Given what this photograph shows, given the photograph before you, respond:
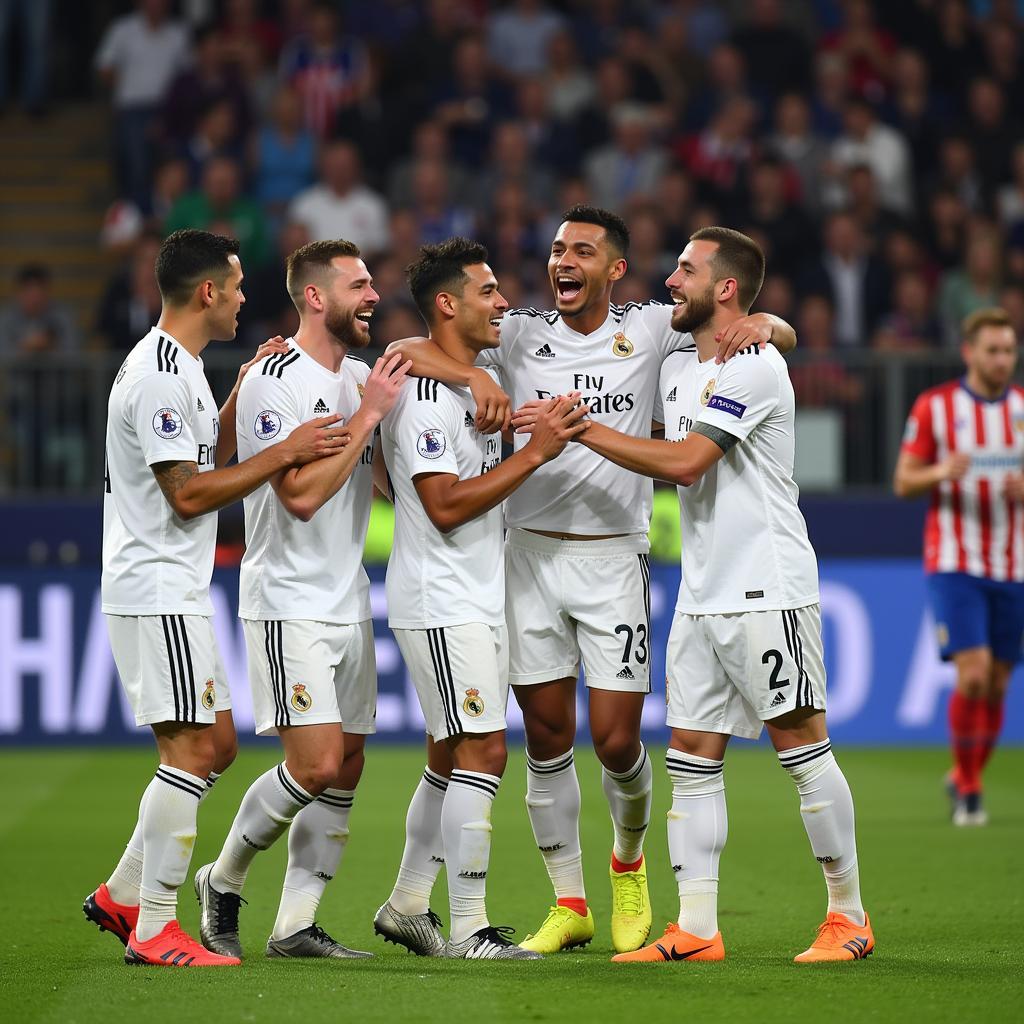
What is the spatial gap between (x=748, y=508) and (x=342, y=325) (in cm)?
156

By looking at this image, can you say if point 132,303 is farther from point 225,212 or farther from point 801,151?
point 801,151

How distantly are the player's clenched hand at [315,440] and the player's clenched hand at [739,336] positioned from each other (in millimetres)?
1321

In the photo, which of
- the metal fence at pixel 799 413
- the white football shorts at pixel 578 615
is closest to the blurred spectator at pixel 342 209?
the metal fence at pixel 799 413

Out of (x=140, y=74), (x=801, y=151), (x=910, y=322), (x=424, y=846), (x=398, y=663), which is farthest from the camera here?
(x=140, y=74)

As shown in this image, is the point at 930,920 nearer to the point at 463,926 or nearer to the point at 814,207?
the point at 463,926

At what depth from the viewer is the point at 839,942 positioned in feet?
19.5

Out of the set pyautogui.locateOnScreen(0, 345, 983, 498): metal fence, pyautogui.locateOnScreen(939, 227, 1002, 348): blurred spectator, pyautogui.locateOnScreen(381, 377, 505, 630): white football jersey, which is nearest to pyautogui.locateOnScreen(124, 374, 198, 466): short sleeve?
pyautogui.locateOnScreen(381, 377, 505, 630): white football jersey

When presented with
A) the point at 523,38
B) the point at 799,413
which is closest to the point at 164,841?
the point at 799,413

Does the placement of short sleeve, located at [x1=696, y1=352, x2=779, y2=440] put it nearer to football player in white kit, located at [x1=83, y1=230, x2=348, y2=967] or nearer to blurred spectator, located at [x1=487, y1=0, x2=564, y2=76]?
football player in white kit, located at [x1=83, y1=230, x2=348, y2=967]

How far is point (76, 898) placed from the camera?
741 centimetres

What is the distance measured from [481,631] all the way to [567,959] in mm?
1174

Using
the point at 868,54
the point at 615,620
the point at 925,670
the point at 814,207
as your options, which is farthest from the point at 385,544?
the point at 868,54

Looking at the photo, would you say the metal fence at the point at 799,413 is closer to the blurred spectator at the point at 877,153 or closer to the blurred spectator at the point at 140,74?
the blurred spectator at the point at 877,153

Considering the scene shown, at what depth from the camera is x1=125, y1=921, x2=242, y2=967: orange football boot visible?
579 centimetres
